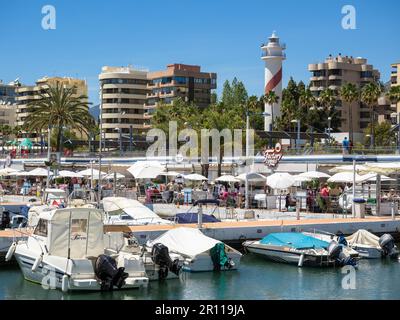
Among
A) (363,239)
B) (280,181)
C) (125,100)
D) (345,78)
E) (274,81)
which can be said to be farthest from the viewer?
(125,100)

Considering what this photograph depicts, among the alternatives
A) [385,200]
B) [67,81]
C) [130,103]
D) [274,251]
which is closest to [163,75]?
[130,103]

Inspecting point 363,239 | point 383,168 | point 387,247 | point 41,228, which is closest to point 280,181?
point 383,168

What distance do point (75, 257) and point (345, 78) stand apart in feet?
378

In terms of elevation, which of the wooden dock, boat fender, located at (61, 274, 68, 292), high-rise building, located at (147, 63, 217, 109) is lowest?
boat fender, located at (61, 274, 68, 292)

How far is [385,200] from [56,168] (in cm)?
3166

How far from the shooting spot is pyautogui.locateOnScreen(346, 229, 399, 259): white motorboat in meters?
35.8

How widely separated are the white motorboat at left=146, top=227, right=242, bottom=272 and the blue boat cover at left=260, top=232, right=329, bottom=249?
3037mm

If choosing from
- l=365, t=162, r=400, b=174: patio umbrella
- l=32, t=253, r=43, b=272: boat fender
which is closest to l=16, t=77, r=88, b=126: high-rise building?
l=365, t=162, r=400, b=174: patio umbrella

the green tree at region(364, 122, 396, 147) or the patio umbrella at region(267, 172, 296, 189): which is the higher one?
the green tree at region(364, 122, 396, 147)

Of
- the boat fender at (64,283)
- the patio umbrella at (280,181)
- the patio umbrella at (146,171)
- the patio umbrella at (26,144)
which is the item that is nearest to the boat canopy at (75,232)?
the boat fender at (64,283)

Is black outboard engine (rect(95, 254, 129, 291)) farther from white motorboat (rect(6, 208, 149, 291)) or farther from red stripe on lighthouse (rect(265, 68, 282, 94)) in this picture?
red stripe on lighthouse (rect(265, 68, 282, 94))

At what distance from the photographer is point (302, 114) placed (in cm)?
12450

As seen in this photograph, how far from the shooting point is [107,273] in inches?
1051

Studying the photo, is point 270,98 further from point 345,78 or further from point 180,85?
point 180,85
